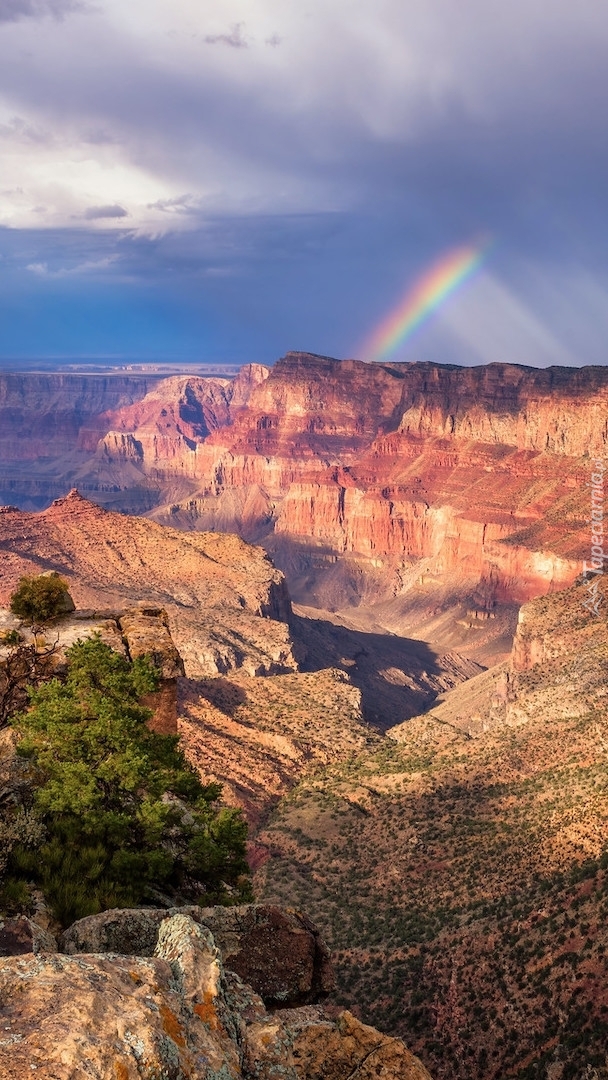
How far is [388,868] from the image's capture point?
47719mm

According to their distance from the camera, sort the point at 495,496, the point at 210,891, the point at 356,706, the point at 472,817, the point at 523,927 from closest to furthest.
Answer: the point at 210,891, the point at 523,927, the point at 472,817, the point at 356,706, the point at 495,496

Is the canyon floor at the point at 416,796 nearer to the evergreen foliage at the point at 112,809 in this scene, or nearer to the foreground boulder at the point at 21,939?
the evergreen foliage at the point at 112,809

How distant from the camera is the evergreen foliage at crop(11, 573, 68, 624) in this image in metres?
34.9

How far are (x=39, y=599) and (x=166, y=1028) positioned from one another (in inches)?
1105

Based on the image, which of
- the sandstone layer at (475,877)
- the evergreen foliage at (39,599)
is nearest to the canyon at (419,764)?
the sandstone layer at (475,877)

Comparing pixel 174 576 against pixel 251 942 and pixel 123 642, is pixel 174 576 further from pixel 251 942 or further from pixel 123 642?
pixel 251 942

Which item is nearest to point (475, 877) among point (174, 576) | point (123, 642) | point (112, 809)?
point (123, 642)

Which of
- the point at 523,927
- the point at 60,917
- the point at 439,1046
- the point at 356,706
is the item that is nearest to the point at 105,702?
the point at 60,917

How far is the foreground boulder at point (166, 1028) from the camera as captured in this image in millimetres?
8008

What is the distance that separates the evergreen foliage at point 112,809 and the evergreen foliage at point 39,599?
356 inches

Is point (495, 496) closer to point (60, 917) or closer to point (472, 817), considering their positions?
point (472, 817)

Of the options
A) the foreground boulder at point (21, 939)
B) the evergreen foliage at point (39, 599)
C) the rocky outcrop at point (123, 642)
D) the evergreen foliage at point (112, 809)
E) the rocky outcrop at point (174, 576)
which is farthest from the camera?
the rocky outcrop at point (174, 576)

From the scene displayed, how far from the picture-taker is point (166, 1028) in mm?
8953

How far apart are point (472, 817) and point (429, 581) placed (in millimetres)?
134243
